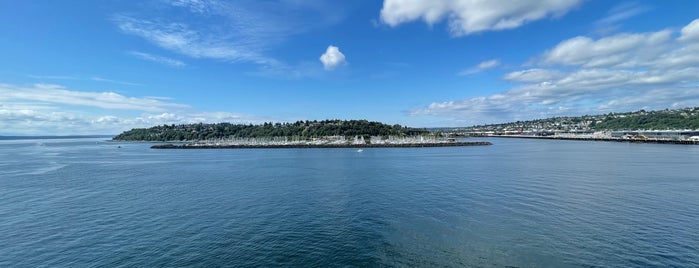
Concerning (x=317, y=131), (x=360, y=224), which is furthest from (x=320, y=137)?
(x=360, y=224)

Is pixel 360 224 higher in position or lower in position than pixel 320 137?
lower

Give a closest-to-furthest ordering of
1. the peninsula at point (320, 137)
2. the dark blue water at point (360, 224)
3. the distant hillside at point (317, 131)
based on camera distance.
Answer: the dark blue water at point (360, 224)
the peninsula at point (320, 137)
the distant hillside at point (317, 131)

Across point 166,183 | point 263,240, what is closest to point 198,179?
point 166,183

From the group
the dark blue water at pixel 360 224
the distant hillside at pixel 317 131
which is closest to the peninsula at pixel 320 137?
the distant hillside at pixel 317 131

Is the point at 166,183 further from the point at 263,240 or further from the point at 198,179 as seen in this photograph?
the point at 263,240

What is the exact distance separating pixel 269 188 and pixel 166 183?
12.7 meters

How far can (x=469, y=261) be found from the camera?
13242mm

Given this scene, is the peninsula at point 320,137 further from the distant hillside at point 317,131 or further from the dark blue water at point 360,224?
the dark blue water at point 360,224

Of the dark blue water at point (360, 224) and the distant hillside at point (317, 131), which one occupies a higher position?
the distant hillside at point (317, 131)

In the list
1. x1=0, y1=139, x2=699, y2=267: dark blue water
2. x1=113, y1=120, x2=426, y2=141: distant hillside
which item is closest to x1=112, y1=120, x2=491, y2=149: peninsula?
x1=113, y1=120, x2=426, y2=141: distant hillside

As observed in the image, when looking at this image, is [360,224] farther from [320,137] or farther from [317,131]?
[317,131]

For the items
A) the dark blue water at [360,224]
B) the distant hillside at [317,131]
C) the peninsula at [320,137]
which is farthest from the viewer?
the distant hillside at [317,131]

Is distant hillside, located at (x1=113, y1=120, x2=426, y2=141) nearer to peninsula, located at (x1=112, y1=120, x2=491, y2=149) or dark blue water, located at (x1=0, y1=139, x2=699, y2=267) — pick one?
peninsula, located at (x1=112, y1=120, x2=491, y2=149)

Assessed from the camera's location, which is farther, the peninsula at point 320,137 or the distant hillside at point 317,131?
the distant hillside at point 317,131
